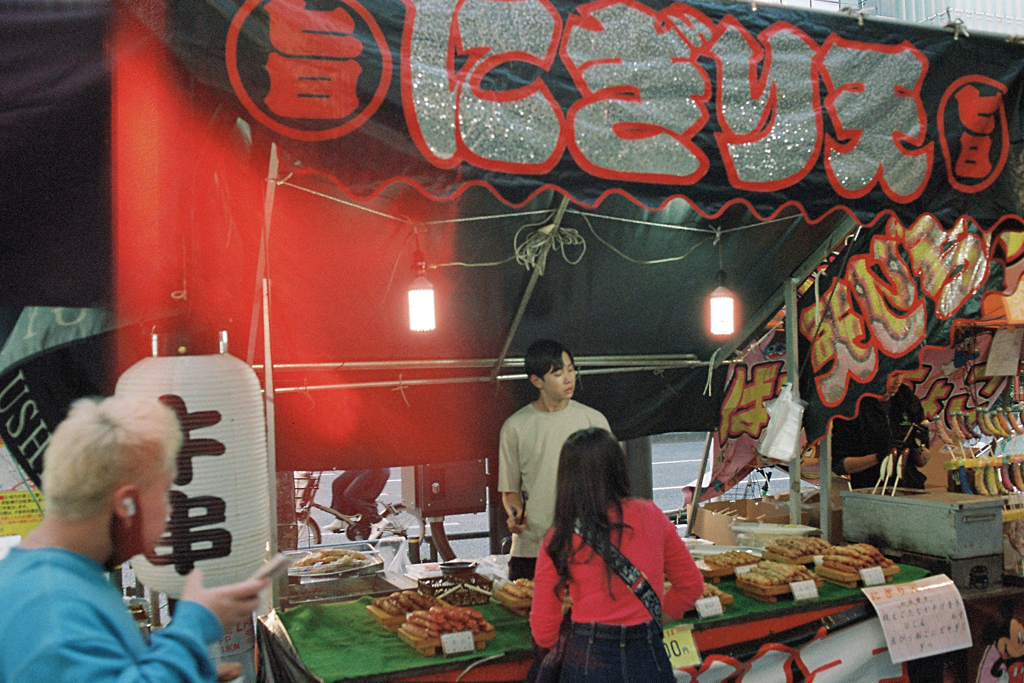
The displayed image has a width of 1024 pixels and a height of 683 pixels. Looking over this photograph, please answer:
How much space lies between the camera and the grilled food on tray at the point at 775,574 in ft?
14.4

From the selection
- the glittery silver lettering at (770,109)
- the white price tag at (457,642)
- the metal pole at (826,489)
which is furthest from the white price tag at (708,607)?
the glittery silver lettering at (770,109)

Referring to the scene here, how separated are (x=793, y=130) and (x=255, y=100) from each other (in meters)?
2.36

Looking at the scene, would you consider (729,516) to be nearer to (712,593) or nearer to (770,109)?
(712,593)

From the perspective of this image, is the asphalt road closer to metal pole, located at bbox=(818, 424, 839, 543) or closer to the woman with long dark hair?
metal pole, located at bbox=(818, 424, 839, 543)

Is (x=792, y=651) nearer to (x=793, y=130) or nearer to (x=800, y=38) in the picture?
(x=793, y=130)

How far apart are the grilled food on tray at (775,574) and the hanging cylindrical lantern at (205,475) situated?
8.88ft

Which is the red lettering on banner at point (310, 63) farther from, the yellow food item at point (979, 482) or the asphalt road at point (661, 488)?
the asphalt road at point (661, 488)

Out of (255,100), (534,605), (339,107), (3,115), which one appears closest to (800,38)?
(339,107)

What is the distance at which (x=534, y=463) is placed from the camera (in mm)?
4945

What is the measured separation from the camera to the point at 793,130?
366 cm

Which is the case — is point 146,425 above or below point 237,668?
above

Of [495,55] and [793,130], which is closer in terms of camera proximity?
[495,55]

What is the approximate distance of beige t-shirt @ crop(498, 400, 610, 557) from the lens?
4879 mm

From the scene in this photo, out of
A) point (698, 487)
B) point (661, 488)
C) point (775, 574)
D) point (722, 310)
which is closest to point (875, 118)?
point (722, 310)
